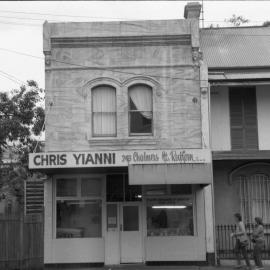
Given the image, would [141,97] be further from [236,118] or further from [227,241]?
[227,241]

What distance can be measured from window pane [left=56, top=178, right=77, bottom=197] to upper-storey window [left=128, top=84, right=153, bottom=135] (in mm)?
2485

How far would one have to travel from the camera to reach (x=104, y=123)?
18.1 m

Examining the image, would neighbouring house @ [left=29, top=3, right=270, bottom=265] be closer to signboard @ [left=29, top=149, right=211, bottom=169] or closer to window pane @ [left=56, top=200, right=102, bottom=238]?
window pane @ [left=56, top=200, right=102, bottom=238]

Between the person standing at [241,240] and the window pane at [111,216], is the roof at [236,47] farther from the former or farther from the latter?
the window pane at [111,216]

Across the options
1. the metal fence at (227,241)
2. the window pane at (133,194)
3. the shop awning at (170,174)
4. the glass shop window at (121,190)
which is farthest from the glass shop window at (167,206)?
the shop awning at (170,174)

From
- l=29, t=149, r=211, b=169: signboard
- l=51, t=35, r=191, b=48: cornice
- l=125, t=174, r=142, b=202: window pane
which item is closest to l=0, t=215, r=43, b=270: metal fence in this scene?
l=29, t=149, r=211, b=169: signboard

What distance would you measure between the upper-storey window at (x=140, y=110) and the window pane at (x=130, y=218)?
242cm

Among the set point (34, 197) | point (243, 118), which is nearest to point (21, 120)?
point (34, 197)

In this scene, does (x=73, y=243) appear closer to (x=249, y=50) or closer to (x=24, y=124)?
(x=24, y=124)

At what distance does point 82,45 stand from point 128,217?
227 inches

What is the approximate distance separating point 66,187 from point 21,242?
2221 mm

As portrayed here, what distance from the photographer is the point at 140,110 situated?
18125 mm

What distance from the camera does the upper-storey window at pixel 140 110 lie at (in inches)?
711

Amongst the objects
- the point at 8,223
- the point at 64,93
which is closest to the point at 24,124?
the point at 64,93
